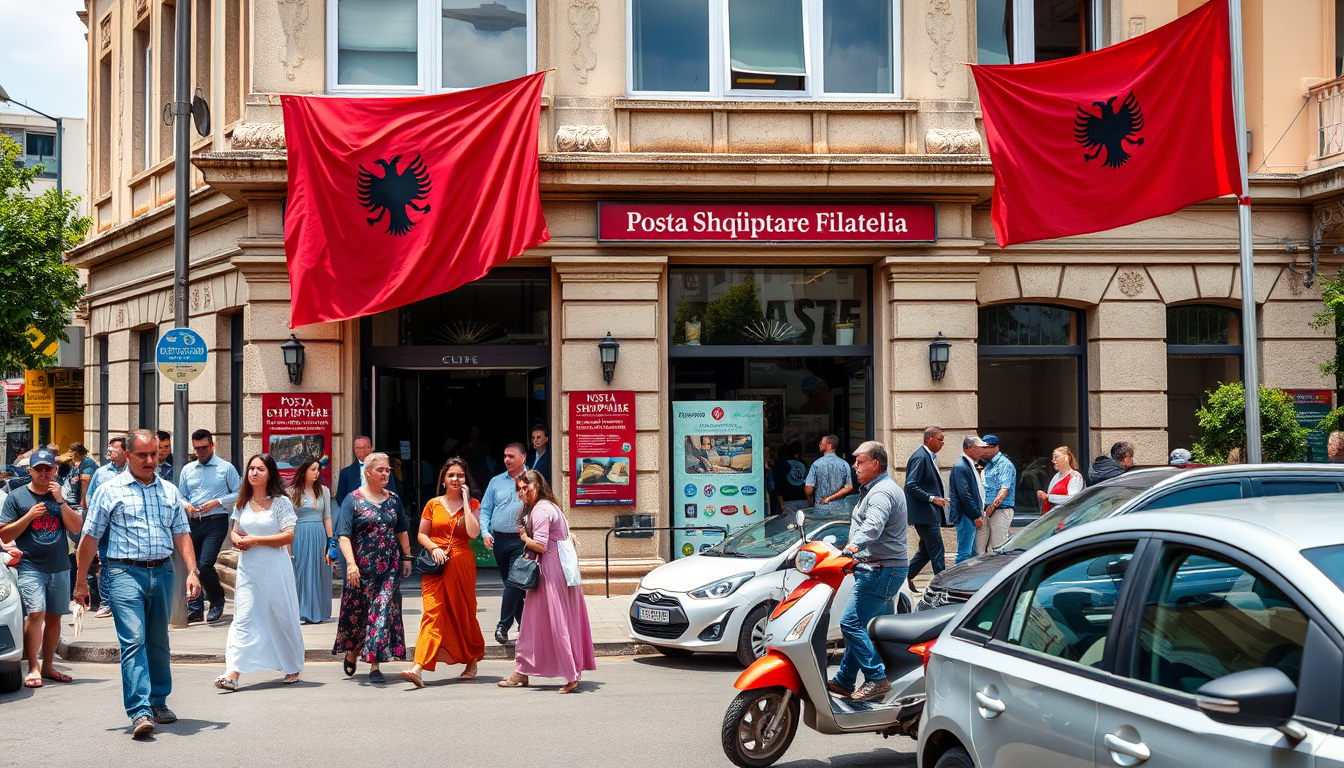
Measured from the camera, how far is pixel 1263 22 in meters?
15.5

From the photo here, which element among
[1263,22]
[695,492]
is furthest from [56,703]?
[1263,22]

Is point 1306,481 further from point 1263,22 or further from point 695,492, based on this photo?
point 1263,22

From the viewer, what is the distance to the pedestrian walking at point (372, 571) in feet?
31.2

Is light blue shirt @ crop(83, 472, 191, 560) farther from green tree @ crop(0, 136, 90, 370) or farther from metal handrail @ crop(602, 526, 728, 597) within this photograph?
green tree @ crop(0, 136, 90, 370)

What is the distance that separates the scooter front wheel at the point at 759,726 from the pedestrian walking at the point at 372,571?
156 inches

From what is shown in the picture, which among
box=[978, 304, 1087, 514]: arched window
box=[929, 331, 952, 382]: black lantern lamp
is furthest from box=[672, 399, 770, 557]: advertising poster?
box=[978, 304, 1087, 514]: arched window

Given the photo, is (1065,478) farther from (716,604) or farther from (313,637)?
(313,637)

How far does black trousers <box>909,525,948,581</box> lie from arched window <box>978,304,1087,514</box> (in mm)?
3683

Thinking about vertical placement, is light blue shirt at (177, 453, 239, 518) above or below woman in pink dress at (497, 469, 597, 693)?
above

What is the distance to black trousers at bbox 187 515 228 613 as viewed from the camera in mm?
12531

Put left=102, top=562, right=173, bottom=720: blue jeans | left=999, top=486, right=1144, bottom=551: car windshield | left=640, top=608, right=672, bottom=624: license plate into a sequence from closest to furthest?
1. left=102, top=562, right=173, bottom=720: blue jeans
2. left=999, top=486, right=1144, bottom=551: car windshield
3. left=640, top=608, right=672, bottom=624: license plate

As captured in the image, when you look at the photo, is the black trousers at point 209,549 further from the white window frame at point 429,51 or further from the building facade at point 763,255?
the white window frame at point 429,51

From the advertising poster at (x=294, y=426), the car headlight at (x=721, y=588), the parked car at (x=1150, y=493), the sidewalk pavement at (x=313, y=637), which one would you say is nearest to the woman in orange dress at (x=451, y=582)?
the sidewalk pavement at (x=313, y=637)

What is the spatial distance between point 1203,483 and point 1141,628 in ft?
15.5
